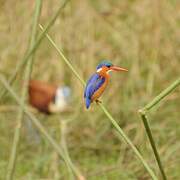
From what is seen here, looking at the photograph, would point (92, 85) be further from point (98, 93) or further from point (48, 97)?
point (48, 97)

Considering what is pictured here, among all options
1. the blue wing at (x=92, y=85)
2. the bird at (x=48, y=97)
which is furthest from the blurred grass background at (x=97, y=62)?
the blue wing at (x=92, y=85)

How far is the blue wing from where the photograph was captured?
90cm

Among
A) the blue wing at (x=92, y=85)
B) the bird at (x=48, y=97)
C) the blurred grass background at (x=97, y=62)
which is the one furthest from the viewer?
the bird at (x=48, y=97)

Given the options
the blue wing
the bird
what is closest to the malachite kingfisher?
the blue wing

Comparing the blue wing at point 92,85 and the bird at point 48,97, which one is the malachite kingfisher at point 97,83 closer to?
the blue wing at point 92,85

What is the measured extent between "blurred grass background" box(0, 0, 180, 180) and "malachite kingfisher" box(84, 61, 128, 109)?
1.85m

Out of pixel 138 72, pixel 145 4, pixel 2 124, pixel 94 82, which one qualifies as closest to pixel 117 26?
pixel 145 4

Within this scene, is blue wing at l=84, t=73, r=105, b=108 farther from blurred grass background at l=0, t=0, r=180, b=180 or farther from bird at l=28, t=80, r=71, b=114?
bird at l=28, t=80, r=71, b=114

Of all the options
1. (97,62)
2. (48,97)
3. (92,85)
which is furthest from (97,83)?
(97,62)

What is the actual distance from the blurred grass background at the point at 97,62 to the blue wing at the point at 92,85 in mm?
1851

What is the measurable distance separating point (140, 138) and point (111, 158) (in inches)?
6.6

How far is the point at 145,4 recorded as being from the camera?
384cm

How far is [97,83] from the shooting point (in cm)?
91

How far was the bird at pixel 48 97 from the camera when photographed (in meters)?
3.35
